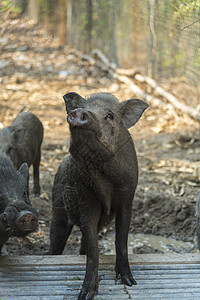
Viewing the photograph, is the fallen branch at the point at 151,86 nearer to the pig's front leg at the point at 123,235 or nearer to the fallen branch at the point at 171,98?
the fallen branch at the point at 171,98

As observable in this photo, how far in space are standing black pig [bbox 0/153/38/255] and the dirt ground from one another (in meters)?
1.15

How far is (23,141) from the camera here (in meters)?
5.48

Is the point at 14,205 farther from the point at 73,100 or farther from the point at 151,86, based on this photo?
the point at 151,86

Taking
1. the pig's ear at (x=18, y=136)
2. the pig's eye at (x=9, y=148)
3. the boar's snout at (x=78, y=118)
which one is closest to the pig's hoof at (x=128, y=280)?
the boar's snout at (x=78, y=118)

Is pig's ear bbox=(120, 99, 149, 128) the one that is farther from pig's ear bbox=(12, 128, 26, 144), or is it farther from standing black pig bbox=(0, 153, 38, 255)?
pig's ear bbox=(12, 128, 26, 144)

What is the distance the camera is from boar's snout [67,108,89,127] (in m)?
2.65

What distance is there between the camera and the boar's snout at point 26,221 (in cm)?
307

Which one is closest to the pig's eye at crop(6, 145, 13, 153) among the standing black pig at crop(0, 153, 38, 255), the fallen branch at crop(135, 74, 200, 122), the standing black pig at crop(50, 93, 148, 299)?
the standing black pig at crop(0, 153, 38, 255)

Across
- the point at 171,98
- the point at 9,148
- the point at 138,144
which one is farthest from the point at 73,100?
the point at 171,98

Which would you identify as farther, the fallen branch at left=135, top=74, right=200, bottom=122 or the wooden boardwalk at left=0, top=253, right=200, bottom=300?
the fallen branch at left=135, top=74, right=200, bottom=122

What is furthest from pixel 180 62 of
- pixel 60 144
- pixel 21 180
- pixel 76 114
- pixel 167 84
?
pixel 76 114

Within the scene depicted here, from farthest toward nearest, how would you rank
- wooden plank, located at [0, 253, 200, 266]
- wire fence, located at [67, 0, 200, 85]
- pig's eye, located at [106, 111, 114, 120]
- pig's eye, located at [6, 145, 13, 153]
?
wire fence, located at [67, 0, 200, 85] < pig's eye, located at [6, 145, 13, 153] < wooden plank, located at [0, 253, 200, 266] < pig's eye, located at [106, 111, 114, 120]

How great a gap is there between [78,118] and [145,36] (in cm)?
848

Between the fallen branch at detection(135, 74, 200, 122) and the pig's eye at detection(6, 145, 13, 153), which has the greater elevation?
the fallen branch at detection(135, 74, 200, 122)
